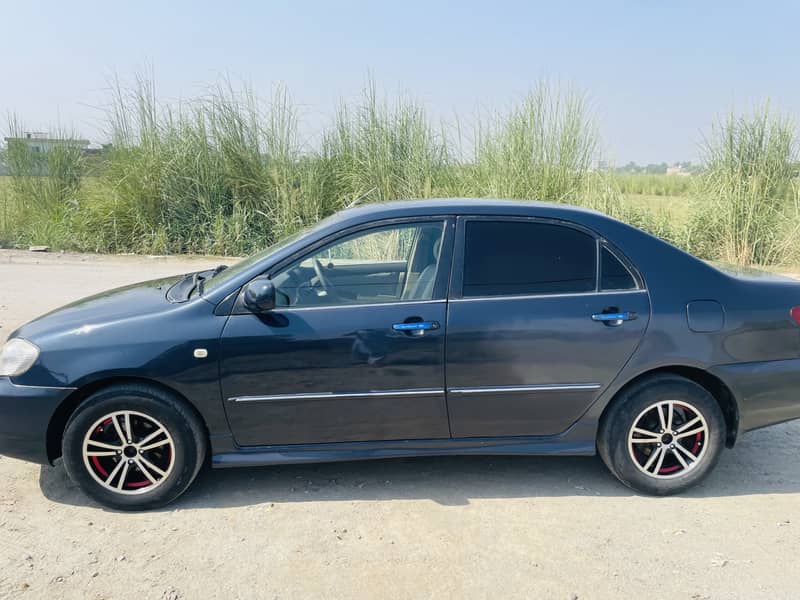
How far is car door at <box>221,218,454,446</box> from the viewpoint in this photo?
365 centimetres

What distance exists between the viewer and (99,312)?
393cm

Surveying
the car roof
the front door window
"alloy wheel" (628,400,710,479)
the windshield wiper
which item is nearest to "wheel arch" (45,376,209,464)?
the windshield wiper

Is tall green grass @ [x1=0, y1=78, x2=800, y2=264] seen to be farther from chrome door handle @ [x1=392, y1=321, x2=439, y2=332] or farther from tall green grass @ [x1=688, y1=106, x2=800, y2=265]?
chrome door handle @ [x1=392, y1=321, x2=439, y2=332]

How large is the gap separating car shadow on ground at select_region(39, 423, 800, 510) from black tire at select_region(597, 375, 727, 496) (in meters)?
0.14

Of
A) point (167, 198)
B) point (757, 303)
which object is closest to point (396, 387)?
point (757, 303)

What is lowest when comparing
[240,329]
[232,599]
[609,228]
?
[232,599]

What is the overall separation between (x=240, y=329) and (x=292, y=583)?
4.21 ft

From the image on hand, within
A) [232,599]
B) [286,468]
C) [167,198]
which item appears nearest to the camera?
[232,599]

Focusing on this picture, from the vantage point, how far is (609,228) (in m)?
3.93

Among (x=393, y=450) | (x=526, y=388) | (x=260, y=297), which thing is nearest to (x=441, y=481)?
(x=393, y=450)

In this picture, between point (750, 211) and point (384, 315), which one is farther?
point (750, 211)

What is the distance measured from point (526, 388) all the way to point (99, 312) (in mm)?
2392

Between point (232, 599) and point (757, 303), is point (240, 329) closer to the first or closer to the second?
point (232, 599)

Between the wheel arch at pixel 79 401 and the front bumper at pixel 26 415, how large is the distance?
0.03 m
